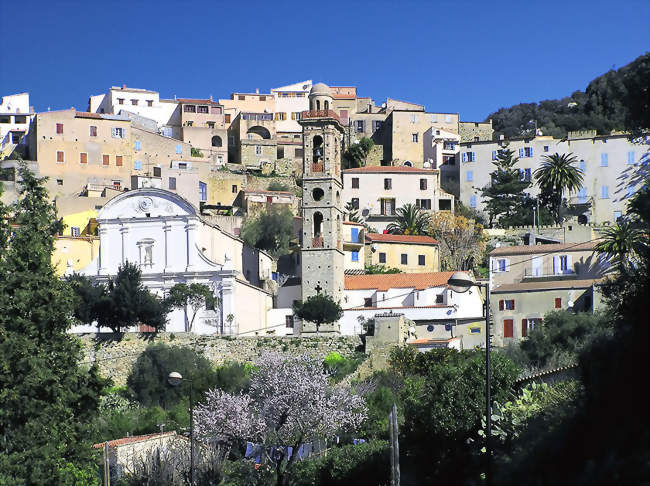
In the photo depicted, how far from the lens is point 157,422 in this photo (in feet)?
164

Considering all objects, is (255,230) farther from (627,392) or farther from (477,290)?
(627,392)

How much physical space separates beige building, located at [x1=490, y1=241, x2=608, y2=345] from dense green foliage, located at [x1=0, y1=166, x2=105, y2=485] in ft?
108

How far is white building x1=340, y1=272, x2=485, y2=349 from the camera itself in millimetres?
64250

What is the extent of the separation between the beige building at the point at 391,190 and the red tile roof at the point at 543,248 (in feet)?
60.5

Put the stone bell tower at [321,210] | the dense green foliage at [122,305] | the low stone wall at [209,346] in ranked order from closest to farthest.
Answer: the low stone wall at [209,346], the dense green foliage at [122,305], the stone bell tower at [321,210]

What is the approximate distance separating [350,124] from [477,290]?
4296 centimetres

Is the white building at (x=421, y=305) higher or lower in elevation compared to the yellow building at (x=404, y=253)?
lower

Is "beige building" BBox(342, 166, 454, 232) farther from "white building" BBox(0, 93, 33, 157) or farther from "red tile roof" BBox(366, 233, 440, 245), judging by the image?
"white building" BBox(0, 93, 33, 157)

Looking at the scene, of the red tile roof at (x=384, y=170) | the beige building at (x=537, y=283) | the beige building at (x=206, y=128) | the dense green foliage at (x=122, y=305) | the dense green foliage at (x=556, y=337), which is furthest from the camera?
the beige building at (x=206, y=128)

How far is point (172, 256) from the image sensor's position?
66.1 m

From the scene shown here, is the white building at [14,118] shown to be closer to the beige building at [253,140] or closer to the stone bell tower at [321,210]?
the beige building at [253,140]

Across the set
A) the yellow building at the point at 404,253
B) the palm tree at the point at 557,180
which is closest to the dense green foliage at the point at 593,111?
the palm tree at the point at 557,180

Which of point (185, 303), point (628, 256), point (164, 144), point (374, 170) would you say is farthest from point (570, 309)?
point (164, 144)

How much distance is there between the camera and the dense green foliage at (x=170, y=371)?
5566 cm
